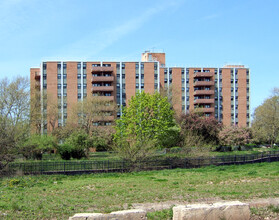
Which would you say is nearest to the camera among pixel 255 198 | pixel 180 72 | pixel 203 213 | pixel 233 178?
pixel 203 213

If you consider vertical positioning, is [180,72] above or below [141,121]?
above

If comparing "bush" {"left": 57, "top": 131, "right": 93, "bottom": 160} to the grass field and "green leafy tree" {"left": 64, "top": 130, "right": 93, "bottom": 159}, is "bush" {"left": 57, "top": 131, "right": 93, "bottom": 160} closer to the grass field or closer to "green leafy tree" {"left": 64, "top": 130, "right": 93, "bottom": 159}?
"green leafy tree" {"left": 64, "top": 130, "right": 93, "bottom": 159}

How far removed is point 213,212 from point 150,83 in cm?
7870

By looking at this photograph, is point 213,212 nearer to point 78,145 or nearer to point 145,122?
point 145,122

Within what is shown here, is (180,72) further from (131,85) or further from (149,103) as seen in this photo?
(149,103)

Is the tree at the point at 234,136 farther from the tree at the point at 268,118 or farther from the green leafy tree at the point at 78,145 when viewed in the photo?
the green leafy tree at the point at 78,145

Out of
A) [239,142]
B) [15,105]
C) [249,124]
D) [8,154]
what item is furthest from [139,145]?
[249,124]

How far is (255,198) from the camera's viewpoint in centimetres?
1288

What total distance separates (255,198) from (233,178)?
7246 millimetres

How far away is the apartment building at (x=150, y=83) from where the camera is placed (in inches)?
3285

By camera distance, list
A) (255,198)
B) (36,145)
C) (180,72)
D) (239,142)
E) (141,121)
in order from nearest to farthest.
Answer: (255,198)
(141,121)
(36,145)
(239,142)
(180,72)

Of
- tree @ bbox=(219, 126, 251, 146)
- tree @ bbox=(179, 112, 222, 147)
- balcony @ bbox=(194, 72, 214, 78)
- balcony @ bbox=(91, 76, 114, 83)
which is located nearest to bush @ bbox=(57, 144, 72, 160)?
tree @ bbox=(179, 112, 222, 147)

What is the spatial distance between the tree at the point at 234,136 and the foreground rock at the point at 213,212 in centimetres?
5590

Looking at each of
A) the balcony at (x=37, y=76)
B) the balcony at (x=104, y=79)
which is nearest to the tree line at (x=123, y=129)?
the balcony at (x=104, y=79)
